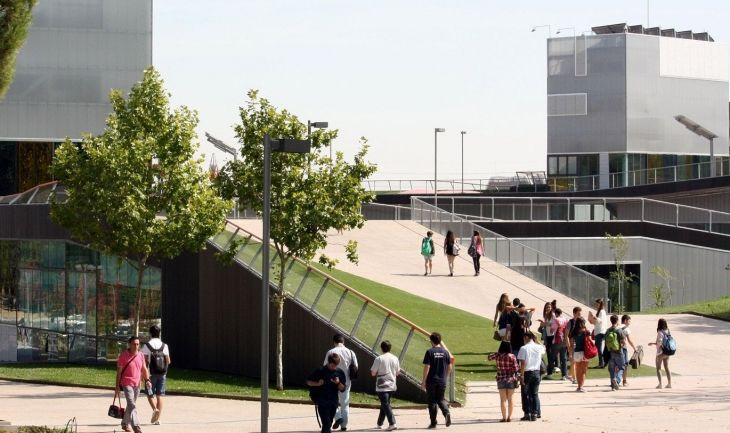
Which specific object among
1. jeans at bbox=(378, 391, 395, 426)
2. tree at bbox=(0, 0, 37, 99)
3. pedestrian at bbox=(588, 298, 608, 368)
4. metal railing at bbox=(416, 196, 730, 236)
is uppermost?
tree at bbox=(0, 0, 37, 99)

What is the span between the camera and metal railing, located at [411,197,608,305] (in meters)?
44.7

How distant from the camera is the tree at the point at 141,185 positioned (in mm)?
31250

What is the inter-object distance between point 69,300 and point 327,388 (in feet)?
77.2

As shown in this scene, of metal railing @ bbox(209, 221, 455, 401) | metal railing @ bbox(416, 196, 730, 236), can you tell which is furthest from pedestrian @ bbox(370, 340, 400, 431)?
metal railing @ bbox(416, 196, 730, 236)

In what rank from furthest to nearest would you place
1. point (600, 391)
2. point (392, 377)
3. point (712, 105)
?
point (712, 105) → point (600, 391) → point (392, 377)

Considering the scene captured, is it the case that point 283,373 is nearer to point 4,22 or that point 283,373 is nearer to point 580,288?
point 4,22

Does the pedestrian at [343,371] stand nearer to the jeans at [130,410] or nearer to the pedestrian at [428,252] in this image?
the jeans at [130,410]

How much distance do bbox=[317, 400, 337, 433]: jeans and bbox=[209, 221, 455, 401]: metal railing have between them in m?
5.16

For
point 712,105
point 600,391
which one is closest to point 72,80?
point 600,391

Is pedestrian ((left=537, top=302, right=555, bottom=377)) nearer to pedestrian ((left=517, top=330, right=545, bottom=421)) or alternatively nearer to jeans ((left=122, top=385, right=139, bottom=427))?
pedestrian ((left=517, top=330, right=545, bottom=421))

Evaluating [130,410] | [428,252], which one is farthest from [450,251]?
[130,410]

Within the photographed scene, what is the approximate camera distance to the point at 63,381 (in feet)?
101

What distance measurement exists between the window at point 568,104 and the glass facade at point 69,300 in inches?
2301

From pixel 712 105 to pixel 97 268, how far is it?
69.6 metres
